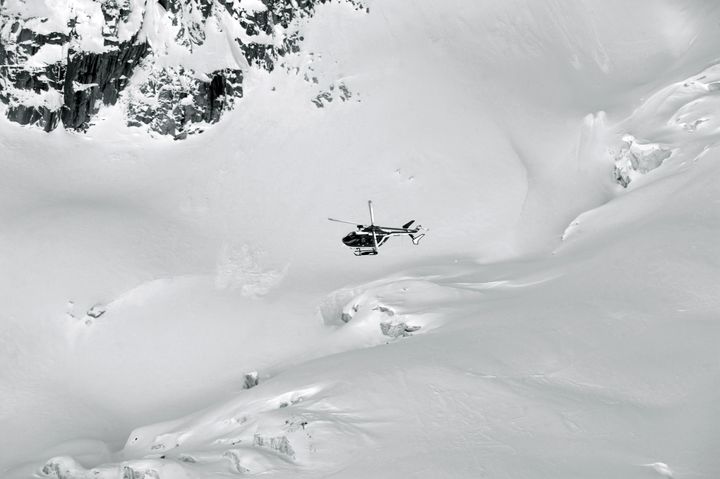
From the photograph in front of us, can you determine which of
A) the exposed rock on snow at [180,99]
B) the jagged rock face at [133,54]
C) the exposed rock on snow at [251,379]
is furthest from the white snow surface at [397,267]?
the jagged rock face at [133,54]

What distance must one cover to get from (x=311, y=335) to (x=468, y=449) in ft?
97.8

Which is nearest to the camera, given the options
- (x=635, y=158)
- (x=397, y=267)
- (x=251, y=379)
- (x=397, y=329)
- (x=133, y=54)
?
(x=397, y=329)

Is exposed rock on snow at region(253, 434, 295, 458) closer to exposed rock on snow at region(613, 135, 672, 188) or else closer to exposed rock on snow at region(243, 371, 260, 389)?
exposed rock on snow at region(243, 371, 260, 389)

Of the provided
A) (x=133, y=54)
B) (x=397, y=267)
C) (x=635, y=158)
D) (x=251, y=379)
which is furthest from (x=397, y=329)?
(x=133, y=54)

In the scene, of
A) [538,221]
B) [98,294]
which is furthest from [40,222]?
[538,221]

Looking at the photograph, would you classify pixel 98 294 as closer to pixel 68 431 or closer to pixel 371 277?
pixel 68 431

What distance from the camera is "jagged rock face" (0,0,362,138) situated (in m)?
80.3

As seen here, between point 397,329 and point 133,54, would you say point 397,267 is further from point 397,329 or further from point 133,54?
point 133,54

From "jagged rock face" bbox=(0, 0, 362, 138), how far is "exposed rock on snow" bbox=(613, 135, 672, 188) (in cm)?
3846

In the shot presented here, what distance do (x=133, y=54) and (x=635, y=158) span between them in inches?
2126

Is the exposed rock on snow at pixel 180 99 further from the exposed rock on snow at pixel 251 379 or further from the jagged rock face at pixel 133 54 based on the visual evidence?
the exposed rock on snow at pixel 251 379

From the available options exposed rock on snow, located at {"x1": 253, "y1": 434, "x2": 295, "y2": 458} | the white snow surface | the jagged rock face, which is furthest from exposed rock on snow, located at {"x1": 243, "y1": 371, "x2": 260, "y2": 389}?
the jagged rock face

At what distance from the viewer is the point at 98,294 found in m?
60.1

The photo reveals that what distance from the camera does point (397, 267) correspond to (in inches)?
2418
